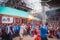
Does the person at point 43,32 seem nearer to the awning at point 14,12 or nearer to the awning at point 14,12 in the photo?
the awning at point 14,12

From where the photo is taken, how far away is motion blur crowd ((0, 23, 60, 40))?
4.23 meters

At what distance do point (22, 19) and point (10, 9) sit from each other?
0.40 meters

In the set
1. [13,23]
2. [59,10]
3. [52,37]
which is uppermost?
[59,10]

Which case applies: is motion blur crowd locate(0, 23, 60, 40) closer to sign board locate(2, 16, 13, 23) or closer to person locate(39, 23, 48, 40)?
person locate(39, 23, 48, 40)

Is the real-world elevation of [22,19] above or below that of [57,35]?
above

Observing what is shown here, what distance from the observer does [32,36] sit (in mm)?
4305

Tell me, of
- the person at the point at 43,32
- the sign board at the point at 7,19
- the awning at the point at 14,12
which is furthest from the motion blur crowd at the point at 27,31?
the awning at the point at 14,12

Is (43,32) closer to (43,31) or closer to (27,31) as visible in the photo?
(43,31)

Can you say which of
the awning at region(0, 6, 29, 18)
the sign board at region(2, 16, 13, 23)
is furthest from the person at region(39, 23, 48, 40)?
the sign board at region(2, 16, 13, 23)

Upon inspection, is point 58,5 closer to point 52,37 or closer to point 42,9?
point 42,9

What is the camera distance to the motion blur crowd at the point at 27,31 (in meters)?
4.23

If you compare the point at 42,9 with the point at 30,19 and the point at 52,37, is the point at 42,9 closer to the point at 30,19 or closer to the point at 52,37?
the point at 30,19

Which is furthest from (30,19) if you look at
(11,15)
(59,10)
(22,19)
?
(59,10)

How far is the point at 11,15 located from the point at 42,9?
0.79m
